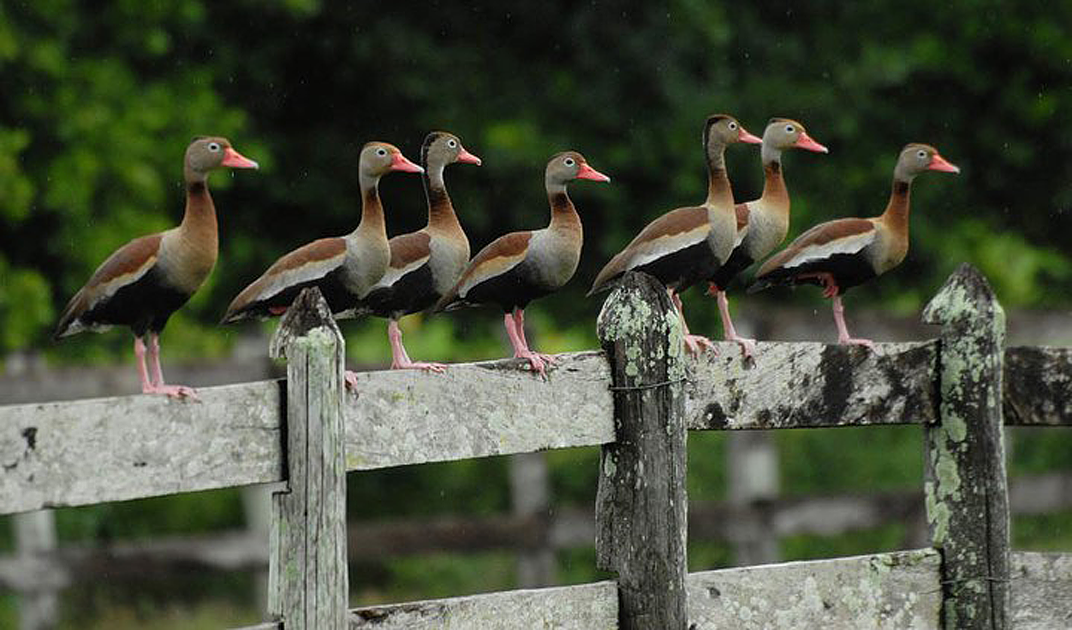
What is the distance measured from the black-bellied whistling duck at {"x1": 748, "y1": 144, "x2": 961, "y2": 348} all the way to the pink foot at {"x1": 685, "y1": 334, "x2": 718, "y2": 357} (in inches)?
19.3

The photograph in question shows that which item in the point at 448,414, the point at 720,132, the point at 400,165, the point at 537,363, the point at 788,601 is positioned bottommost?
the point at 788,601

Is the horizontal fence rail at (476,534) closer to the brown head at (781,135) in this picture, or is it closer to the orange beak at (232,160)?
the brown head at (781,135)

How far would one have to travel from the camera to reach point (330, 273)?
485 centimetres

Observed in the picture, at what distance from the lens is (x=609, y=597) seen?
4.98m

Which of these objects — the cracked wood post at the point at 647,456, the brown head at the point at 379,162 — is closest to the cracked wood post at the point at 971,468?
the cracked wood post at the point at 647,456

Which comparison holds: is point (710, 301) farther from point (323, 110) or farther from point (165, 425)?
point (165, 425)

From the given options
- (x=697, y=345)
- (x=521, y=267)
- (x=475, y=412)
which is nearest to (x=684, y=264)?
(x=697, y=345)

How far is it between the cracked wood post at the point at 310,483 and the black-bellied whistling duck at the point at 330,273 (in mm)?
546

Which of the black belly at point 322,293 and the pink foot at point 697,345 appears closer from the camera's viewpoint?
the black belly at point 322,293

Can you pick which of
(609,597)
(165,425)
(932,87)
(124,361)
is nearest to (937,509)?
(609,597)

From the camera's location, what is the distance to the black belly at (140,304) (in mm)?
4703

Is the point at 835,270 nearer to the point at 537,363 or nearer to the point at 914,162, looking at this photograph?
the point at 914,162

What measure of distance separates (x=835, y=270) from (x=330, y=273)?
5.53 feet

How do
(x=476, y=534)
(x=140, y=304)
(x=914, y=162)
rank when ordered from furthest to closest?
(x=476, y=534), (x=914, y=162), (x=140, y=304)
